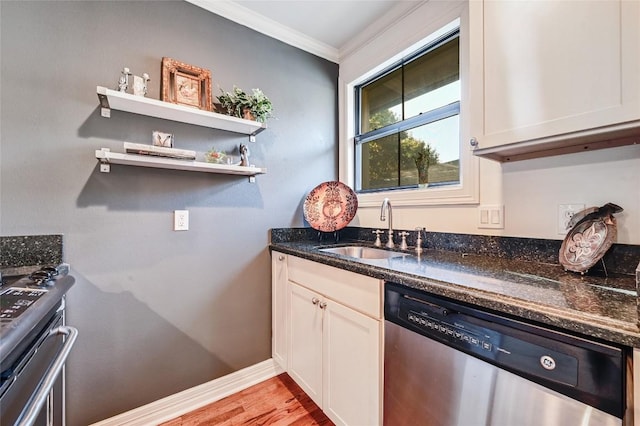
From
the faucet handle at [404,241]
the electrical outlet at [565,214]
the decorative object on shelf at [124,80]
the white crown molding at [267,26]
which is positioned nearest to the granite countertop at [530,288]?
the electrical outlet at [565,214]

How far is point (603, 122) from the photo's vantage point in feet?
2.71

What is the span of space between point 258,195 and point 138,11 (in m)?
1.23

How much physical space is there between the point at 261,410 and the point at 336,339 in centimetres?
75

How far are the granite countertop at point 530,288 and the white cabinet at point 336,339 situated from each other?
0.42 feet

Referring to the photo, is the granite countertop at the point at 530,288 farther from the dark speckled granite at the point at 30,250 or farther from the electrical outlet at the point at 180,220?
the dark speckled granite at the point at 30,250

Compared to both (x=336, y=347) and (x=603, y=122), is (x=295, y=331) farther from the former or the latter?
(x=603, y=122)

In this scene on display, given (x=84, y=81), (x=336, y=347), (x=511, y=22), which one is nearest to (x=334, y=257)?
(x=336, y=347)

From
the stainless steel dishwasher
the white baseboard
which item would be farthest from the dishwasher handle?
the stainless steel dishwasher

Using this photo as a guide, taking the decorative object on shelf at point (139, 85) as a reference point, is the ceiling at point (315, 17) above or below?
above

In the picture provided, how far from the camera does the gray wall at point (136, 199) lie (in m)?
1.25

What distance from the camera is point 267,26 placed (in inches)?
75.2

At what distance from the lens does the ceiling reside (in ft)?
5.71

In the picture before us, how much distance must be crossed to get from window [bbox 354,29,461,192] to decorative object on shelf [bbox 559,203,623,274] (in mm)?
637

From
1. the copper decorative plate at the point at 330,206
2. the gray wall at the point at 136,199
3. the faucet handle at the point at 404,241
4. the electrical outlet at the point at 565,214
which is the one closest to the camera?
the electrical outlet at the point at 565,214
